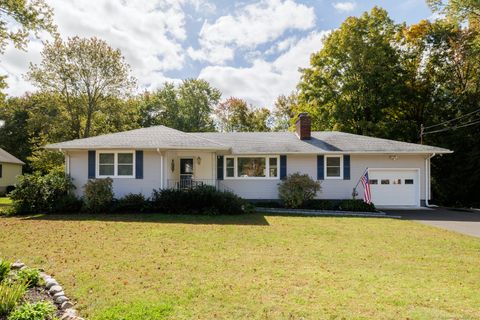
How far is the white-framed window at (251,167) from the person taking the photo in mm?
16688

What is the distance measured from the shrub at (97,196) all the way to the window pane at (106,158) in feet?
4.23

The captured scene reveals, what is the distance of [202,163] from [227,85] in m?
28.7

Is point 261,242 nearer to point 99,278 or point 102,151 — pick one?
point 99,278

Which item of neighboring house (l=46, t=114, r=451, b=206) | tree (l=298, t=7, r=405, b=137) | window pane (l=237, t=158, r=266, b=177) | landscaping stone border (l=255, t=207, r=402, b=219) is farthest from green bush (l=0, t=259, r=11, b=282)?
tree (l=298, t=7, r=405, b=137)

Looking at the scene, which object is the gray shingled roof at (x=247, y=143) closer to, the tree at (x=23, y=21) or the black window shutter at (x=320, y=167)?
the black window shutter at (x=320, y=167)

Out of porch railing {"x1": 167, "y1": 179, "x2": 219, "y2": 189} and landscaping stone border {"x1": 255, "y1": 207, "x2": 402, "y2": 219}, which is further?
porch railing {"x1": 167, "y1": 179, "x2": 219, "y2": 189}

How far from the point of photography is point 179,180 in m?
16.4

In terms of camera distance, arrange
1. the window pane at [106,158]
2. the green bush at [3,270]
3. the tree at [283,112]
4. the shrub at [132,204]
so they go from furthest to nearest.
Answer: the tree at [283,112], the window pane at [106,158], the shrub at [132,204], the green bush at [3,270]

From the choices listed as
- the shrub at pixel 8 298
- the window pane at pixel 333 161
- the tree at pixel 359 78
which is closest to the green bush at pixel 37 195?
the shrub at pixel 8 298

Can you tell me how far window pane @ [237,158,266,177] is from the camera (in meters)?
16.8

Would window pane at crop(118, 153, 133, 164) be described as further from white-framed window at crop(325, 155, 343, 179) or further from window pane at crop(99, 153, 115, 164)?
white-framed window at crop(325, 155, 343, 179)

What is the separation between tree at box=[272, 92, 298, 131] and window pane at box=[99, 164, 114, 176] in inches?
1105

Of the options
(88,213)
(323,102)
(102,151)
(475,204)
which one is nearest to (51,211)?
(88,213)

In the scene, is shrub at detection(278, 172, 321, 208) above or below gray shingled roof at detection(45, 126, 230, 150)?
below
